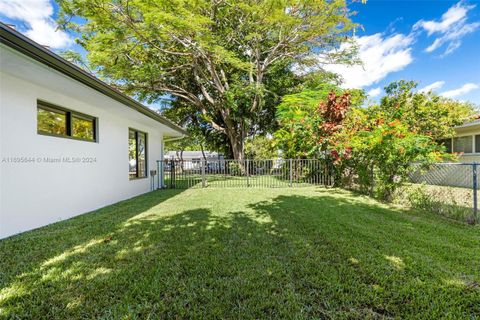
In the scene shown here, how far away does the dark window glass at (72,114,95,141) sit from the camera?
16.6ft

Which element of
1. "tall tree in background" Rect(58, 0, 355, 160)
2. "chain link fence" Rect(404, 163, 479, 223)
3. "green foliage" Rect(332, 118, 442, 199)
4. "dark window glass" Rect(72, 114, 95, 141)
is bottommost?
"chain link fence" Rect(404, 163, 479, 223)

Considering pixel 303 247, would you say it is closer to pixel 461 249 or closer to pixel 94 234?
pixel 461 249

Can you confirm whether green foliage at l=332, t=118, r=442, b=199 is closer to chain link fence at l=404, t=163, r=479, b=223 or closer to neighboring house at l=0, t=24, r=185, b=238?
chain link fence at l=404, t=163, r=479, b=223

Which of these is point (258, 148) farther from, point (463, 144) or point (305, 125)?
point (463, 144)

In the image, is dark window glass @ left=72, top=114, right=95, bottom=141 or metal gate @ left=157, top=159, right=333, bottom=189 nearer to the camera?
dark window glass @ left=72, top=114, right=95, bottom=141

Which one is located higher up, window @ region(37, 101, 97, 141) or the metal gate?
window @ region(37, 101, 97, 141)

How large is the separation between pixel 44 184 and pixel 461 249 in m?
6.84

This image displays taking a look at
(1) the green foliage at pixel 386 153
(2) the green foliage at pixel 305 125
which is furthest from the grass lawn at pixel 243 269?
(2) the green foliage at pixel 305 125

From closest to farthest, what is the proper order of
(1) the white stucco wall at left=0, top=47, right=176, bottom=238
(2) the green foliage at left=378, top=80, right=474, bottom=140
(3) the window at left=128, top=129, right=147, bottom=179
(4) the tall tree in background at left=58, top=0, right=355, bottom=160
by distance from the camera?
(1) the white stucco wall at left=0, top=47, right=176, bottom=238, (3) the window at left=128, top=129, right=147, bottom=179, (4) the tall tree in background at left=58, top=0, right=355, bottom=160, (2) the green foliage at left=378, top=80, right=474, bottom=140

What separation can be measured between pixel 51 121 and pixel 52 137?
1.31ft

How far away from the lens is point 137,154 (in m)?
8.16

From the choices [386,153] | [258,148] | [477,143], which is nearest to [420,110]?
[477,143]

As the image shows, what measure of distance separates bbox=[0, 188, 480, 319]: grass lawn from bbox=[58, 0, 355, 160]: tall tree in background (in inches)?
321

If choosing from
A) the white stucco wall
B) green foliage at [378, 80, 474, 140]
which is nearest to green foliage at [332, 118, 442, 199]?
green foliage at [378, 80, 474, 140]
